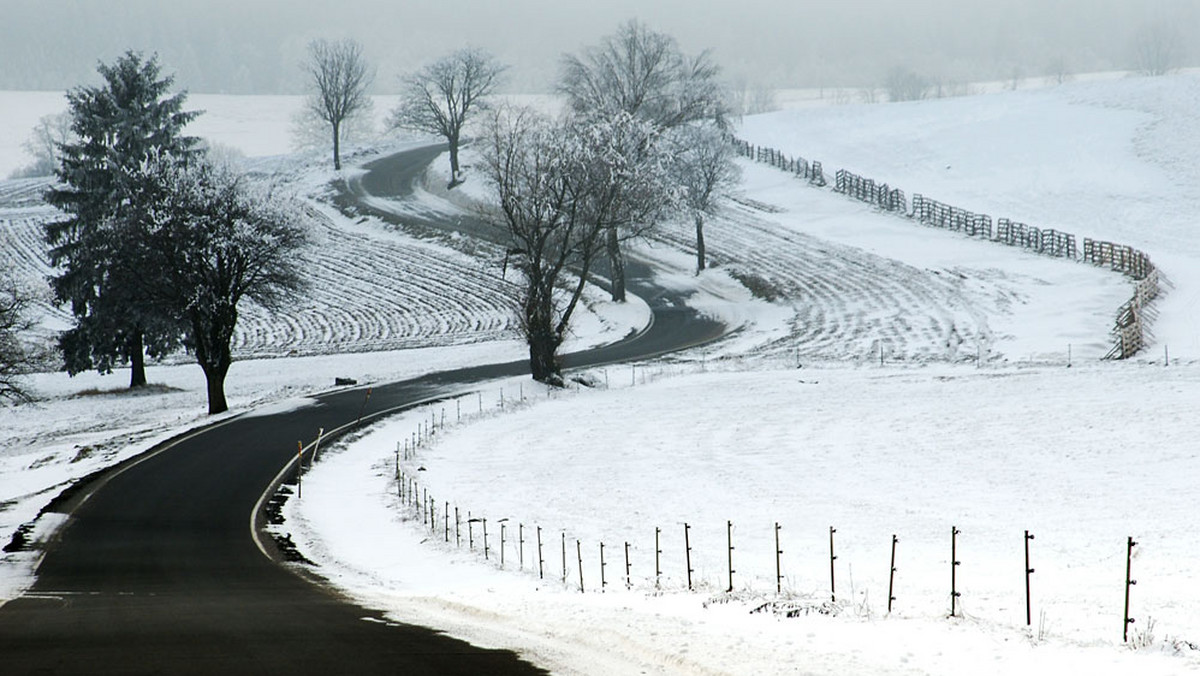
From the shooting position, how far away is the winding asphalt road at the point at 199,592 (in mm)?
13016

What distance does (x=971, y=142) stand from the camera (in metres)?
116

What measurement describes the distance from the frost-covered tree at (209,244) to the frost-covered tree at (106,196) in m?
4.31

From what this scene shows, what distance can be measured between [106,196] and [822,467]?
4119 centimetres

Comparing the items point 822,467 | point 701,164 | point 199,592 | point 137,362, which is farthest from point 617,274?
point 199,592

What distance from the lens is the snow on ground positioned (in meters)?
13.7

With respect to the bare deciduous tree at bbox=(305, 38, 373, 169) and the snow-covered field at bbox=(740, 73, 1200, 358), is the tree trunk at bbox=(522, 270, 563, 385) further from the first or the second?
the bare deciduous tree at bbox=(305, 38, 373, 169)

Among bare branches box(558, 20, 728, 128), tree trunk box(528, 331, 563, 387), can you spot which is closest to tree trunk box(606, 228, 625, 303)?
bare branches box(558, 20, 728, 128)

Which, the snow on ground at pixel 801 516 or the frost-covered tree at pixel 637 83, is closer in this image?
the snow on ground at pixel 801 516

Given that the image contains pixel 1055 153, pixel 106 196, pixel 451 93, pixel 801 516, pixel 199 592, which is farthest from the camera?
pixel 451 93

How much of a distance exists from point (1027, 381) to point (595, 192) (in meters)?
20.8

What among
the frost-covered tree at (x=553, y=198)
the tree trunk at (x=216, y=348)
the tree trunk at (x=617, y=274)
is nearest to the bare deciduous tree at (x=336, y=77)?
the tree trunk at (x=617, y=274)

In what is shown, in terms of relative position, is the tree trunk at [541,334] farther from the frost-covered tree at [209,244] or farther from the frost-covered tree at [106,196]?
the frost-covered tree at [106,196]

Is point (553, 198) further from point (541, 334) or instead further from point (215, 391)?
point (215, 391)

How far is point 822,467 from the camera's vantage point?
3459 cm
